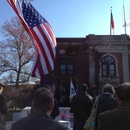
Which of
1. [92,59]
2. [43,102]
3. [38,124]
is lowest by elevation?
[38,124]

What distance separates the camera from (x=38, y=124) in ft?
6.70

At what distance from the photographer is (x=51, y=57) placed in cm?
659

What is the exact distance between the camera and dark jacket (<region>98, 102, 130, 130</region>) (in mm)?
2336

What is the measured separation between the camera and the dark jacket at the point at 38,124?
2.04 metres

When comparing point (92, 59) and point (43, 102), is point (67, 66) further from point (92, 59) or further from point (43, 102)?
point (43, 102)

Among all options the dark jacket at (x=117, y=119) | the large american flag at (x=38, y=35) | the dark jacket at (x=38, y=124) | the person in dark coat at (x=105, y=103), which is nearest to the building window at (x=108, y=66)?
the large american flag at (x=38, y=35)

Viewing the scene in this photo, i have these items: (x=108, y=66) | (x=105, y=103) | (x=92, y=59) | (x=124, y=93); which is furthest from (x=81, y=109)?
(x=108, y=66)

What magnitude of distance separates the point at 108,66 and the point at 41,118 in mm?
22505

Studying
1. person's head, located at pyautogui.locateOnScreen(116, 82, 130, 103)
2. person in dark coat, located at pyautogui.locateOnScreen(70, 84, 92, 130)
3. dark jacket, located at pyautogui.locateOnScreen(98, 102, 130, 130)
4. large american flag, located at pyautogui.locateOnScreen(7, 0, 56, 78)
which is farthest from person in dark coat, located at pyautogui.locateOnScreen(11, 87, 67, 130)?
large american flag, located at pyautogui.locateOnScreen(7, 0, 56, 78)

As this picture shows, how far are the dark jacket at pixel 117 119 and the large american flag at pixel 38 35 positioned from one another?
4.03m

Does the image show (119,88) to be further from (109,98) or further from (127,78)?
(127,78)

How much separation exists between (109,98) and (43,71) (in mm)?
2808

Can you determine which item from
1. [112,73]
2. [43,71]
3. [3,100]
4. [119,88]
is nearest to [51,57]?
[43,71]

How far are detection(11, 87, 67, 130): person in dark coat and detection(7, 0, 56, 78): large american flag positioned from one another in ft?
13.4
